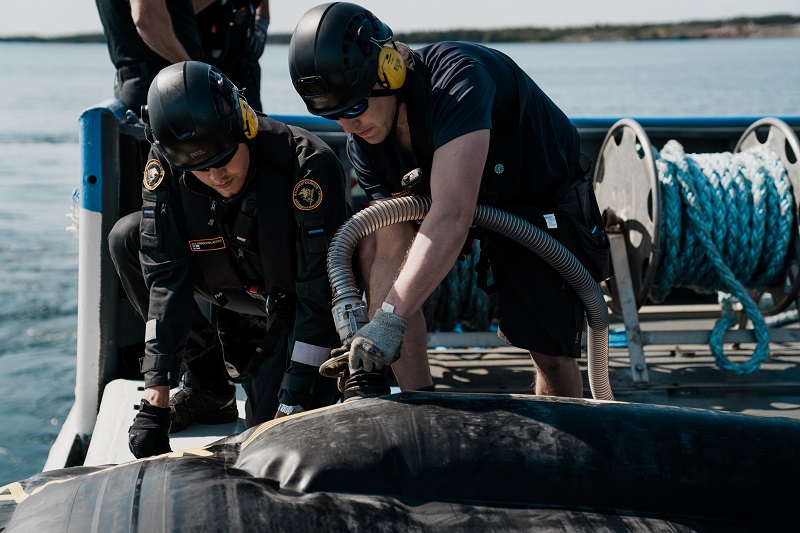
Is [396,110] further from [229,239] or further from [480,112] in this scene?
[229,239]

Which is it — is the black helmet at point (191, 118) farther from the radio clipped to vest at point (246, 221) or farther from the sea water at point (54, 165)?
the sea water at point (54, 165)

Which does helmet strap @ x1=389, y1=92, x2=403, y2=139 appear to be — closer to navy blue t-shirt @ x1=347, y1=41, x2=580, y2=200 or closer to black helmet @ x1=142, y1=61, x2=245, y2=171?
navy blue t-shirt @ x1=347, y1=41, x2=580, y2=200

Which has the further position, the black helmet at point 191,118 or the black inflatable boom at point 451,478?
the black helmet at point 191,118

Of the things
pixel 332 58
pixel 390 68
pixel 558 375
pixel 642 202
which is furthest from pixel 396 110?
pixel 642 202

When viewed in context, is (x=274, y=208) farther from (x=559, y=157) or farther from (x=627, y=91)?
(x=627, y=91)

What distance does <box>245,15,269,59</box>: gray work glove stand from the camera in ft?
16.1

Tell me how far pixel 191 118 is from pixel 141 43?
1779 millimetres

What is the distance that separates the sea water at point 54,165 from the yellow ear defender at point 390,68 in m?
3.25

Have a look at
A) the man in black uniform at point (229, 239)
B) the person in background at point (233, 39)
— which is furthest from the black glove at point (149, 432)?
the person in background at point (233, 39)

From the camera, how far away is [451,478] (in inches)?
83.4

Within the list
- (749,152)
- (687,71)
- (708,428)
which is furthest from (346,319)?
(687,71)

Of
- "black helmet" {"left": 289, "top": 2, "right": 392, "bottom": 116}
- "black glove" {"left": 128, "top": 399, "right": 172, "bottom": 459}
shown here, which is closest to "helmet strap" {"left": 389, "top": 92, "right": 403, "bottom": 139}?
"black helmet" {"left": 289, "top": 2, "right": 392, "bottom": 116}

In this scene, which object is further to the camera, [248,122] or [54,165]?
[54,165]

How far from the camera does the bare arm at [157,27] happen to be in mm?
4168
